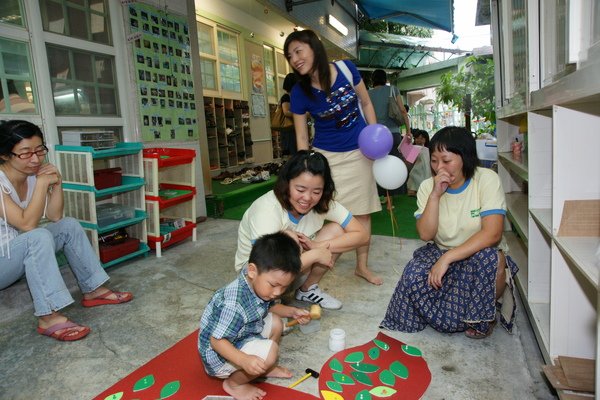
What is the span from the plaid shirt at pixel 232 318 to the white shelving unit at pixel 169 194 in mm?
1778

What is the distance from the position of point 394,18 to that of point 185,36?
630 cm

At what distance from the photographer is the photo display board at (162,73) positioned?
3264 mm

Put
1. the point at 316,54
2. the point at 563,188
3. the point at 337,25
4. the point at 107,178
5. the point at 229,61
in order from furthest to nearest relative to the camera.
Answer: the point at 337,25
the point at 229,61
the point at 107,178
the point at 316,54
the point at 563,188

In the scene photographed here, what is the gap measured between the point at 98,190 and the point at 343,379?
1.98 meters

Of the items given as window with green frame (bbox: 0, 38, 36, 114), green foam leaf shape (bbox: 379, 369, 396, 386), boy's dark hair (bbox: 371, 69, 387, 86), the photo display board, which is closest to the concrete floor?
green foam leaf shape (bbox: 379, 369, 396, 386)

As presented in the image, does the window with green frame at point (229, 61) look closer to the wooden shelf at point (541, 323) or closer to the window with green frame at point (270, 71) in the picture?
the window with green frame at point (270, 71)

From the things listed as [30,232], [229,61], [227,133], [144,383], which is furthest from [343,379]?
[229,61]

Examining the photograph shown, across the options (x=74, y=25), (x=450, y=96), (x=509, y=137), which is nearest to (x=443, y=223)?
(x=509, y=137)

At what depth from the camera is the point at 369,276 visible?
2.37m

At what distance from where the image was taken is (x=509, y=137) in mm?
2980

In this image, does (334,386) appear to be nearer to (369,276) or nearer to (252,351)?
(252,351)

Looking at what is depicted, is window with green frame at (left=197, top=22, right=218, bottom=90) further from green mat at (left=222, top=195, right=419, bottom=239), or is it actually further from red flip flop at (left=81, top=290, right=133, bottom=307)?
red flip flop at (left=81, top=290, right=133, bottom=307)

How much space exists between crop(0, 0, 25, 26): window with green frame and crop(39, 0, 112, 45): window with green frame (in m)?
0.16

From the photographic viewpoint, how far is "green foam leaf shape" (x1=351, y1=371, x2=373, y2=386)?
1.44 m
